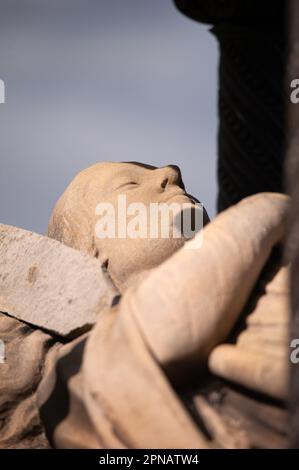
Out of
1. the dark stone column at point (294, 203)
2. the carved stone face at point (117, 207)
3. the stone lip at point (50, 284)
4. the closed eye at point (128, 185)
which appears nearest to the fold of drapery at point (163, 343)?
the dark stone column at point (294, 203)

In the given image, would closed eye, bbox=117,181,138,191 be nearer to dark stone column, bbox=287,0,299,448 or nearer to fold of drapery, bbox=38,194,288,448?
fold of drapery, bbox=38,194,288,448

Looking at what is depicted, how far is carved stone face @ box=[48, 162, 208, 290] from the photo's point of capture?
2.88 m

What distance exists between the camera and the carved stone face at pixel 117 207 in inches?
113

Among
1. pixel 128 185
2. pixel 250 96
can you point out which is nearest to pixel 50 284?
pixel 128 185

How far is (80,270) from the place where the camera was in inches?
112

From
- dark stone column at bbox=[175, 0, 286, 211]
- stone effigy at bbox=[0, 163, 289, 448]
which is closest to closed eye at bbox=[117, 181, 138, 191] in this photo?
dark stone column at bbox=[175, 0, 286, 211]

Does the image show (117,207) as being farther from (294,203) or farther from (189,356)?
(294,203)

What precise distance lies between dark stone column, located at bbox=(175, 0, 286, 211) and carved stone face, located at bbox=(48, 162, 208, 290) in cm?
41

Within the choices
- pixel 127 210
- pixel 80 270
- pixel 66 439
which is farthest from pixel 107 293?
pixel 66 439

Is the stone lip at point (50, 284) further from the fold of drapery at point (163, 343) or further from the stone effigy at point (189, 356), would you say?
the fold of drapery at point (163, 343)

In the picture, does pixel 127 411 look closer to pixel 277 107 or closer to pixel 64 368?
pixel 64 368

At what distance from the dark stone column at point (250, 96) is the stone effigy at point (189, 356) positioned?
0.35 m

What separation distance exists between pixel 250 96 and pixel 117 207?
721 millimetres

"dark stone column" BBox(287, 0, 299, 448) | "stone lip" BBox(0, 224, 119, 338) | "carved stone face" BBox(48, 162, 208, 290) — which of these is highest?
"dark stone column" BBox(287, 0, 299, 448)
